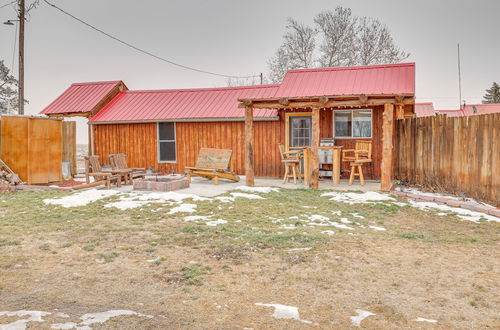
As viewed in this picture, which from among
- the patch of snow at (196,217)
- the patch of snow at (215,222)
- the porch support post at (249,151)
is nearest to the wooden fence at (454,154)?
the porch support post at (249,151)

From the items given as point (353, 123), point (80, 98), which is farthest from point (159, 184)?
point (80, 98)

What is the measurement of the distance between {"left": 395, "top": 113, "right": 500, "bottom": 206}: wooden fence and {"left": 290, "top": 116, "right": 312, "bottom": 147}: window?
3.20 meters

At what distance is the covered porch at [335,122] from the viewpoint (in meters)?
10.5

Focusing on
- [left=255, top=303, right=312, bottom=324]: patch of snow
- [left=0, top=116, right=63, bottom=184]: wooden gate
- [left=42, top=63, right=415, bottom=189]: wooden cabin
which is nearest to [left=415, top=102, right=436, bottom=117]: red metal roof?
[left=42, top=63, right=415, bottom=189]: wooden cabin

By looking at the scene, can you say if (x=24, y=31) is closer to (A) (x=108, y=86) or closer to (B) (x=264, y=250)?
(A) (x=108, y=86)

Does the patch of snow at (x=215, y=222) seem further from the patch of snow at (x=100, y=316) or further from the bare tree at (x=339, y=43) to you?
the bare tree at (x=339, y=43)

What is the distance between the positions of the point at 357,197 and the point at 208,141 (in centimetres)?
737

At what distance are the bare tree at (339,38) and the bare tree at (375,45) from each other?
1.50 feet

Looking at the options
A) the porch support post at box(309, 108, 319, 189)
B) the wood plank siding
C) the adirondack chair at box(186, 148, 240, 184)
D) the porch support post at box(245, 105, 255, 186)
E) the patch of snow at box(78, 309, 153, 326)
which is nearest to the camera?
the patch of snow at box(78, 309, 153, 326)

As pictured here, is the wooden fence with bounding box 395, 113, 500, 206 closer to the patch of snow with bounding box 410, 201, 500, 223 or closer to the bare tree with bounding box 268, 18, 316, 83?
the patch of snow with bounding box 410, 201, 500, 223

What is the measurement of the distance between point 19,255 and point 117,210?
9.93ft

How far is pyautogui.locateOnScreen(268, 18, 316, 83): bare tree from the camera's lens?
95.1 ft

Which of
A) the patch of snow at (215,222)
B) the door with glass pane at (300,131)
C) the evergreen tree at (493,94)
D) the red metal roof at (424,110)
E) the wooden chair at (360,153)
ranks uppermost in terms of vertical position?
the evergreen tree at (493,94)

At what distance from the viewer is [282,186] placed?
11898 millimetres
